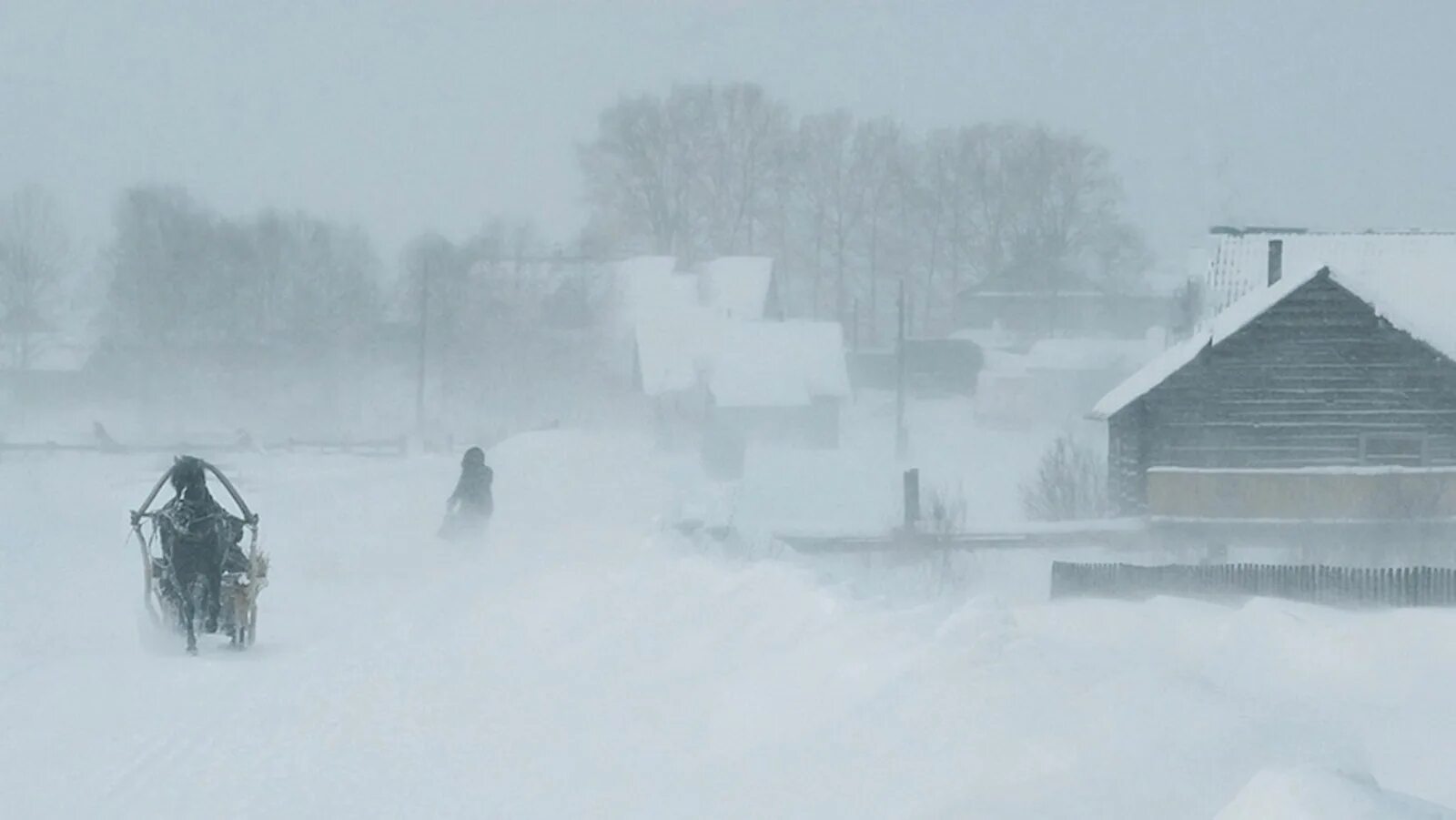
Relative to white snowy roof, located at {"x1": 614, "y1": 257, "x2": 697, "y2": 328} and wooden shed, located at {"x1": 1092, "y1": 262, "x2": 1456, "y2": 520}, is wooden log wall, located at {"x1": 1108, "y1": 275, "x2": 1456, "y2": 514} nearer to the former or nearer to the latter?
wooden shed, located at {"x1": 1092, "y1": 262, "x2": 1456, "y2": 520}

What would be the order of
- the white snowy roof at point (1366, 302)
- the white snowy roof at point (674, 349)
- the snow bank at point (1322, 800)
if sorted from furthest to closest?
the white snowy roof at point (674, 349) → the white snowy roof at point (1366, 302) → the snow bank at point (1322, 800)

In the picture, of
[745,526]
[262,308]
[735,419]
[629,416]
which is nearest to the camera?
[745,526]

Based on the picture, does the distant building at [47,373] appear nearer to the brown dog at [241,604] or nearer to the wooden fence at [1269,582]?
the wooden fence at [1269,582]

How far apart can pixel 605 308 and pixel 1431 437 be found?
167 ft

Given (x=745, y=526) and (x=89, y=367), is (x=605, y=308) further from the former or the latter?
(x=745, y=526)

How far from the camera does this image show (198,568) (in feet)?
50.2

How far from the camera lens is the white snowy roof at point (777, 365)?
218 feet

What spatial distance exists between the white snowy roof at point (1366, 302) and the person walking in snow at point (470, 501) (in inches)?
491

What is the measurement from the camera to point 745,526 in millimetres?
31469

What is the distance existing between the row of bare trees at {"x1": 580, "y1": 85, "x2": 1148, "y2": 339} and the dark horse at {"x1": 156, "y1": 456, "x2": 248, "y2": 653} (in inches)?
3041

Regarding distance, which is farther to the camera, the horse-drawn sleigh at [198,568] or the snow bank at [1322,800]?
the horse-drawn sleigh at [198,568]

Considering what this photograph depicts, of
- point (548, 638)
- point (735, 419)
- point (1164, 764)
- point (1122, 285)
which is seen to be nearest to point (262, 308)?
point (735, 419)

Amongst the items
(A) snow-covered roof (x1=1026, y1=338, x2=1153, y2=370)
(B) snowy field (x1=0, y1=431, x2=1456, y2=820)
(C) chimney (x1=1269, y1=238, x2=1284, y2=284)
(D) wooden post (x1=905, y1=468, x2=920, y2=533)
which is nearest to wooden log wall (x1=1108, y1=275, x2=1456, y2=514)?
(C) chimney (x1=1269, y1=238, x2=1284, y2=284)

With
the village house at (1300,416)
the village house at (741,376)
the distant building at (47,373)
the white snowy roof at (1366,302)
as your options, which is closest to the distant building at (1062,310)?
the village house at (741,376)
